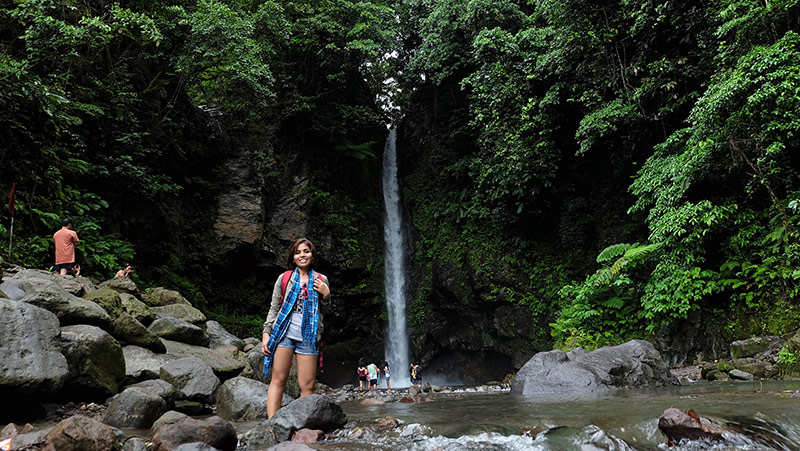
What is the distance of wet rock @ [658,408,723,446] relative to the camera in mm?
2941

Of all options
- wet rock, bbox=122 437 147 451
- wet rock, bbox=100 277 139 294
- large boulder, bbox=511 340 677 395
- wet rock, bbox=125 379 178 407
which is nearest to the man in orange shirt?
wet rock, bbox=100 277 139 294

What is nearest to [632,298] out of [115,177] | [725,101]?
[725,101]

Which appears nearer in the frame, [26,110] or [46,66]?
[26,110]

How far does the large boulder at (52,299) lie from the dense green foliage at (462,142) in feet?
11.1

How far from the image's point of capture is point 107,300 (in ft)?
20.8

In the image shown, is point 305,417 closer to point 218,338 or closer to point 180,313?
point 180,313

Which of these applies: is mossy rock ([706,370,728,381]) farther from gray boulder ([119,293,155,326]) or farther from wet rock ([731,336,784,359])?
gray boulder ([119,293,155,326])

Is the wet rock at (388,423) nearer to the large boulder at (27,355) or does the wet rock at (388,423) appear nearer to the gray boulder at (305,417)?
the gray boulder at (305,417)

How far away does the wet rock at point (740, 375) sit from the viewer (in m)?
6.60

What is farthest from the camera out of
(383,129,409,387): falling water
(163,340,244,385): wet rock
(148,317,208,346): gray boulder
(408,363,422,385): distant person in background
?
(383,129,409,387): falling water

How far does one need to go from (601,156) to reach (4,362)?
14.2 metres

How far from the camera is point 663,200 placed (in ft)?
28.7

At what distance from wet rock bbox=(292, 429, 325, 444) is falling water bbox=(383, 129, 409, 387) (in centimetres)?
1338

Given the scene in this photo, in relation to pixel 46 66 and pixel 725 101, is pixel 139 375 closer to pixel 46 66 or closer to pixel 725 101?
pixel 46 66
